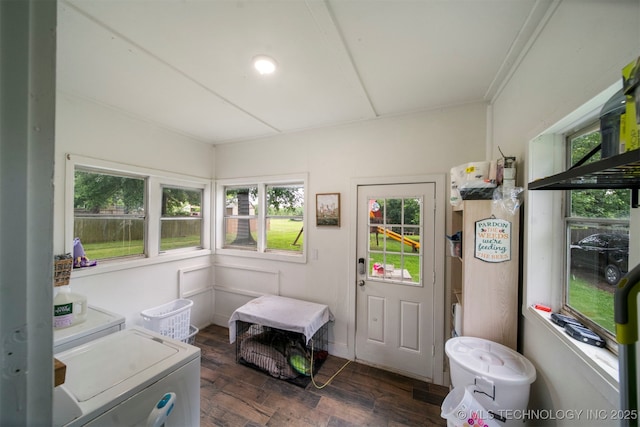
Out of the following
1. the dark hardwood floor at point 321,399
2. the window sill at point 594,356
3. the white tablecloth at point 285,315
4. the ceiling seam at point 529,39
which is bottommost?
the dark hardwood floor at point 321,399

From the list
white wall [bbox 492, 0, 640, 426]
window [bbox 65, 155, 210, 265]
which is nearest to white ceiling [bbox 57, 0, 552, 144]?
white wall [bbox 492, 0, 640, 426]

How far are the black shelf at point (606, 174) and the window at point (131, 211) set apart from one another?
10.2 feet

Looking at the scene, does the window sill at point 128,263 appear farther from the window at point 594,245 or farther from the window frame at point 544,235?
the window at point 594,245

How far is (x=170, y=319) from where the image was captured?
2.39 metres

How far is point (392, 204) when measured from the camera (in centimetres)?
236

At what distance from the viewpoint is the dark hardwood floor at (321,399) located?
5.75ft

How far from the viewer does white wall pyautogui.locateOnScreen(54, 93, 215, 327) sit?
1962mm

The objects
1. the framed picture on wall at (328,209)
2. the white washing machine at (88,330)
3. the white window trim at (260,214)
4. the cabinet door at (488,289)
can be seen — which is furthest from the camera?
the white window trim at (260,214)

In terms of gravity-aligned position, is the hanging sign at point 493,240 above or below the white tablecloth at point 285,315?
above

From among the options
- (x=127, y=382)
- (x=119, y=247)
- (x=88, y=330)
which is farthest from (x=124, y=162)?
(x=127, y=382)

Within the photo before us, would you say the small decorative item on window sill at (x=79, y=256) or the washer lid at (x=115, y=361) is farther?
the small decorative item on window sill at (x=79, y=256)

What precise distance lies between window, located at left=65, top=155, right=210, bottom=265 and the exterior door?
89.1 inches

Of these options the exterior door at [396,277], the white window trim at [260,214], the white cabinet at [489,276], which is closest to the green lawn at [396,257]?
the exterior door at [396,277]

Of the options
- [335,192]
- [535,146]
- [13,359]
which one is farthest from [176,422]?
[535,146]
